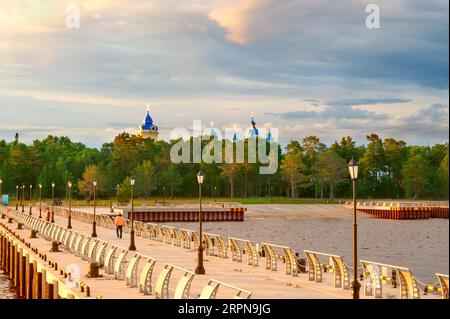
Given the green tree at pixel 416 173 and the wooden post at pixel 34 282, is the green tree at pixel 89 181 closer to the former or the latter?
the green tree at pixel 416 173

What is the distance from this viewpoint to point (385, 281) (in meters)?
24.6

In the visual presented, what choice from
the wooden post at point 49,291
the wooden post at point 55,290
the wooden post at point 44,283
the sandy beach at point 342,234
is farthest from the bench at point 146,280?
the sandy beach at point 342,234

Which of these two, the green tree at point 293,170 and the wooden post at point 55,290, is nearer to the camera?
the wooden post at point 55,290

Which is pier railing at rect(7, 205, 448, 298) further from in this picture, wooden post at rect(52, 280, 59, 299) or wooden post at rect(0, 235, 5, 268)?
wooden post at rect(0, 235, 5, 268)

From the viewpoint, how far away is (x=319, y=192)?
180375mm

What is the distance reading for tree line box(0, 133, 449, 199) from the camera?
16450 centimetres

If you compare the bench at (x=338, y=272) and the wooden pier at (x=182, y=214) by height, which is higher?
the bench at (x=338, y=272)

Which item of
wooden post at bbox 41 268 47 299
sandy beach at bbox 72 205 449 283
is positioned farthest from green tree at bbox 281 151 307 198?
wooden post at bbox 41 268 47 299

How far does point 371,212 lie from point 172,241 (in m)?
115

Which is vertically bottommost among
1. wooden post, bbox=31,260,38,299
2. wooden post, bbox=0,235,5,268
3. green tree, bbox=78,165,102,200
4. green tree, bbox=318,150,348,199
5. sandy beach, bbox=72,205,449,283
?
sandy beach, bbox=72,205,449,283

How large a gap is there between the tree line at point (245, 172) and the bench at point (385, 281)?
13666cm

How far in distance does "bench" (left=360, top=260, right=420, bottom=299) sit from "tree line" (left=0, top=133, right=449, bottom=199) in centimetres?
13666

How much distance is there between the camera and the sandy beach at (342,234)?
68062 millimetres
